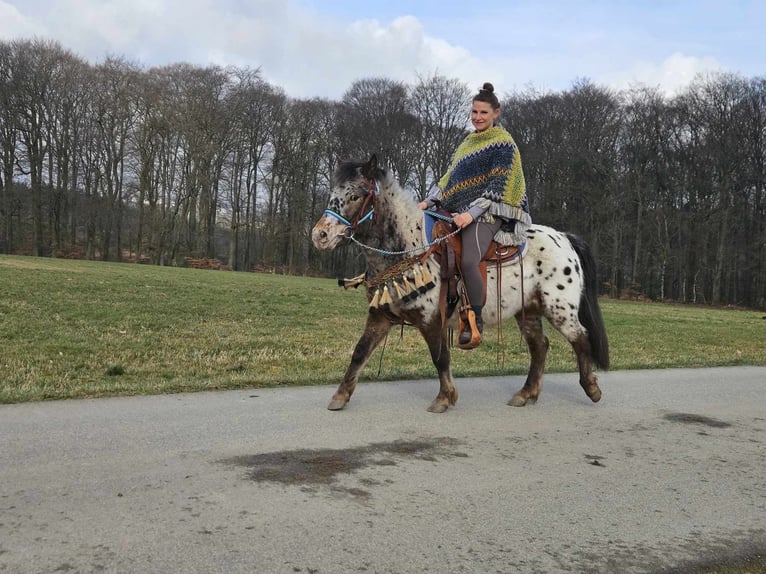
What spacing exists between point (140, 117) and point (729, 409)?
4761 centimetres

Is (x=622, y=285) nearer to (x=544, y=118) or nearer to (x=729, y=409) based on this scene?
(x=544, y=118)

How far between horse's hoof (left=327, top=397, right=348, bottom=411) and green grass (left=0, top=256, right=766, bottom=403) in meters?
1.05

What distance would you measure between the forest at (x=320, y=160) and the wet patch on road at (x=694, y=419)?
1554 inches

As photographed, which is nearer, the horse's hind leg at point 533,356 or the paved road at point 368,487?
the paved road at point 368,487

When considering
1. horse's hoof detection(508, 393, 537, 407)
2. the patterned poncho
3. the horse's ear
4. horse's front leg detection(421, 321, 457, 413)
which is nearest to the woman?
the patterned poncho

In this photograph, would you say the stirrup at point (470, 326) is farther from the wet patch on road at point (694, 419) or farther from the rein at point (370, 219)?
the wet patch on road at point (694, 419)

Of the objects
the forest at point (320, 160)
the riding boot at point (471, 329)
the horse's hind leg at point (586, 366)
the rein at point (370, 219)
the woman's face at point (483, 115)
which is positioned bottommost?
the horse's hind leg at point (586, 366)

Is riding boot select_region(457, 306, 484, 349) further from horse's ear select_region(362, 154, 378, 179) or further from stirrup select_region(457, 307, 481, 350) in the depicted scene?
horse's ear select_region(362, 154, 378, 179)

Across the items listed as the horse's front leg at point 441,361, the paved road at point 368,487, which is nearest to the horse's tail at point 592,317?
the paved road at point 368,487

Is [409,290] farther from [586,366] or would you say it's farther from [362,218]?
[586,366]

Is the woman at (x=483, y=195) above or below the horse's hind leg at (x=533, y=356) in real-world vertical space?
above

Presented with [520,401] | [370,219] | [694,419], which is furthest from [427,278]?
[694,419]

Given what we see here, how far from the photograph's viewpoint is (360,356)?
5543mm

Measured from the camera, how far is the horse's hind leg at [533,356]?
6.07m
